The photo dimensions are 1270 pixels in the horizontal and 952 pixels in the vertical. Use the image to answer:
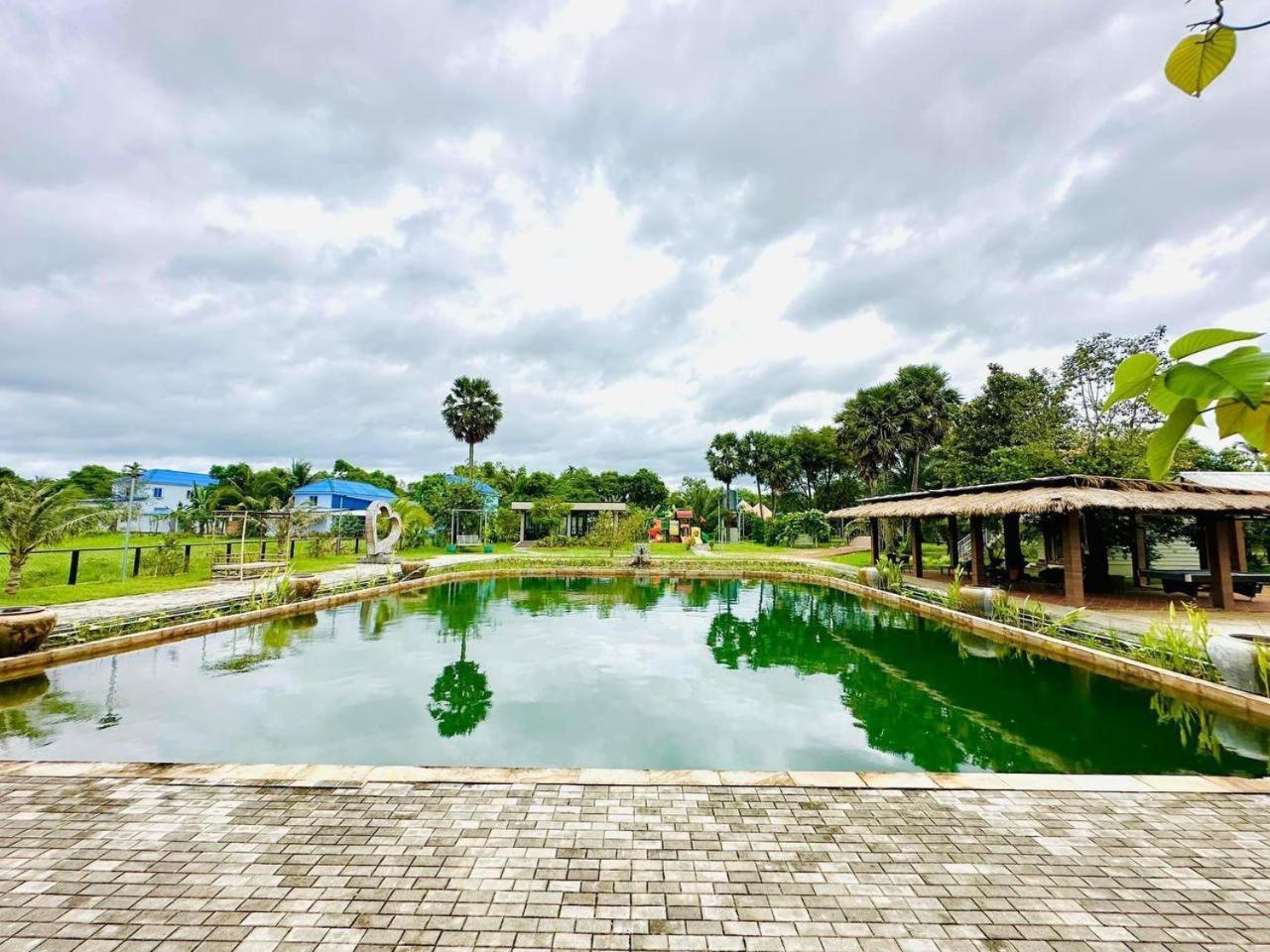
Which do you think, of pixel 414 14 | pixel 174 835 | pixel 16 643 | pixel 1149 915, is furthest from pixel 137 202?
pixel 1149 915

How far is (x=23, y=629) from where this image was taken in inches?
281

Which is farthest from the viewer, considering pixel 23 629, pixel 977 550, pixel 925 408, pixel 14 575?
pixel 925 408

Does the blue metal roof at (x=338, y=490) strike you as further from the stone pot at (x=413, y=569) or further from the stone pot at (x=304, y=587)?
the stone pot at (x=304, y=587)

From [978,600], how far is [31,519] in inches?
713

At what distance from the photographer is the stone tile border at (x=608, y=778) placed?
4.08 meters

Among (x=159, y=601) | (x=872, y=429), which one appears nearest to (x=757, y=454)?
(x=872, y=429)

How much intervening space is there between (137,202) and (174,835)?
12417mm

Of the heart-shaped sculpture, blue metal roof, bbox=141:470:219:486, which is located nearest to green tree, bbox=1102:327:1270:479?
the heart-shaped sculpture

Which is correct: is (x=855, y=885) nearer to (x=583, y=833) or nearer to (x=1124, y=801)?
(x=583, y=833)

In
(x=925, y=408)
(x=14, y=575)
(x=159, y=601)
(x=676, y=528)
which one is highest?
(x=925, y=408)

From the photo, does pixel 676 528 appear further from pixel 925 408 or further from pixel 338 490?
pixel 338 490

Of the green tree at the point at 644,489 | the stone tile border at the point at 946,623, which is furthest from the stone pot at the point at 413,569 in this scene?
the green tree at the point at 644,489

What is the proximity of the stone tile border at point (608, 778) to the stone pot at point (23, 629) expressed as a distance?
12.8ft

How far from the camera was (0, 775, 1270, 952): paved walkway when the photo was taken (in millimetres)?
2639
